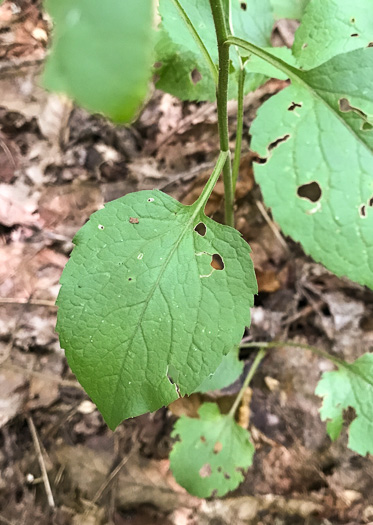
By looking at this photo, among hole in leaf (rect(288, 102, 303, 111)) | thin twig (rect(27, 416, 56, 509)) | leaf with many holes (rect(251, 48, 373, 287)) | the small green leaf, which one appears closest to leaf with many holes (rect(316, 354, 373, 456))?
the small green leaf

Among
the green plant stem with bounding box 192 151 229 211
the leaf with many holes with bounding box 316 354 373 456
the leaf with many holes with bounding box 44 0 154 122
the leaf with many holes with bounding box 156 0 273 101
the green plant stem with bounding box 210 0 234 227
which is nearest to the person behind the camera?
the leaf with many holes with bounding box 44 0 154 122

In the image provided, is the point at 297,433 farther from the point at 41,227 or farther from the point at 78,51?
the point at 78,51

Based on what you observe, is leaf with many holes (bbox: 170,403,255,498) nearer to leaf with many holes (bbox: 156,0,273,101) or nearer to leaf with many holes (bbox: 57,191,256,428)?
leaf with many holes (bbox: 57,191,256,428)

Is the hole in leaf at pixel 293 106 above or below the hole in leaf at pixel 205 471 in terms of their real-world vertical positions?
above

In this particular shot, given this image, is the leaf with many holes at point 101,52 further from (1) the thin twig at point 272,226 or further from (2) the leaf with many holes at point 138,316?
(1) the thin twig at point 272,226

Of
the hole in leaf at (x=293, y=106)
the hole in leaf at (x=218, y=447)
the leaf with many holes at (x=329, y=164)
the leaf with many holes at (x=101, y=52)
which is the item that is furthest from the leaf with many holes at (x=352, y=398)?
the leaf with many holes at (x=101, y=52)

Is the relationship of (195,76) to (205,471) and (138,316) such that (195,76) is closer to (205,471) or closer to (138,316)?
(138,316)
